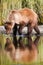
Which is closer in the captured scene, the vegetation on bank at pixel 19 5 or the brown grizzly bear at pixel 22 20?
the brown grizzly bear at pixel 22 20

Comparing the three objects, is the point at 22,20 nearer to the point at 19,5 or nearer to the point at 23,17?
the point at 23,17

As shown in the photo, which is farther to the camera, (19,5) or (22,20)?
(19,5)

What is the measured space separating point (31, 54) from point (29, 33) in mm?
2556

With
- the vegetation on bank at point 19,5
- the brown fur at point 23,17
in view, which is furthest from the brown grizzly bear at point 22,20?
the vegetation on bank at point 19,5

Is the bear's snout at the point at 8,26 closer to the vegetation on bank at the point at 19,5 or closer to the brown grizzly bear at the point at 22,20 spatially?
the brown grizzly bear at the point at 22,20

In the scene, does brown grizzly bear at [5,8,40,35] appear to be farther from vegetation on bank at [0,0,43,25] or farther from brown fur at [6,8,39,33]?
vegetation on bank at [0,0,43,25]

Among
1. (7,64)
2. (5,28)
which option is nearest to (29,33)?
(5,28)

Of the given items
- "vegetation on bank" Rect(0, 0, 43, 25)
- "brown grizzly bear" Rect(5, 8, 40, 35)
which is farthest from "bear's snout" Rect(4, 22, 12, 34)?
"vegetation on bank" Rect(0, 0, 43, 25)

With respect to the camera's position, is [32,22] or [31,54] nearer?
[31,54]

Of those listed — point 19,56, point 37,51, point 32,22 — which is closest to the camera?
point 19,56

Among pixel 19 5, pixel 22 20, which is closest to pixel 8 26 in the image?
pixel 22 20

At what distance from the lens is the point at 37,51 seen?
9.54 feet

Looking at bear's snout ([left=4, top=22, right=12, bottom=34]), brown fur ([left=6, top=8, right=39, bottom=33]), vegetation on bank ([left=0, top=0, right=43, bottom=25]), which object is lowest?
bear's snout ([left=4, top=22, right=12, bottom=34])

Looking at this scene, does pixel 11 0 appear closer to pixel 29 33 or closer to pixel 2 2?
pixel 2 2
